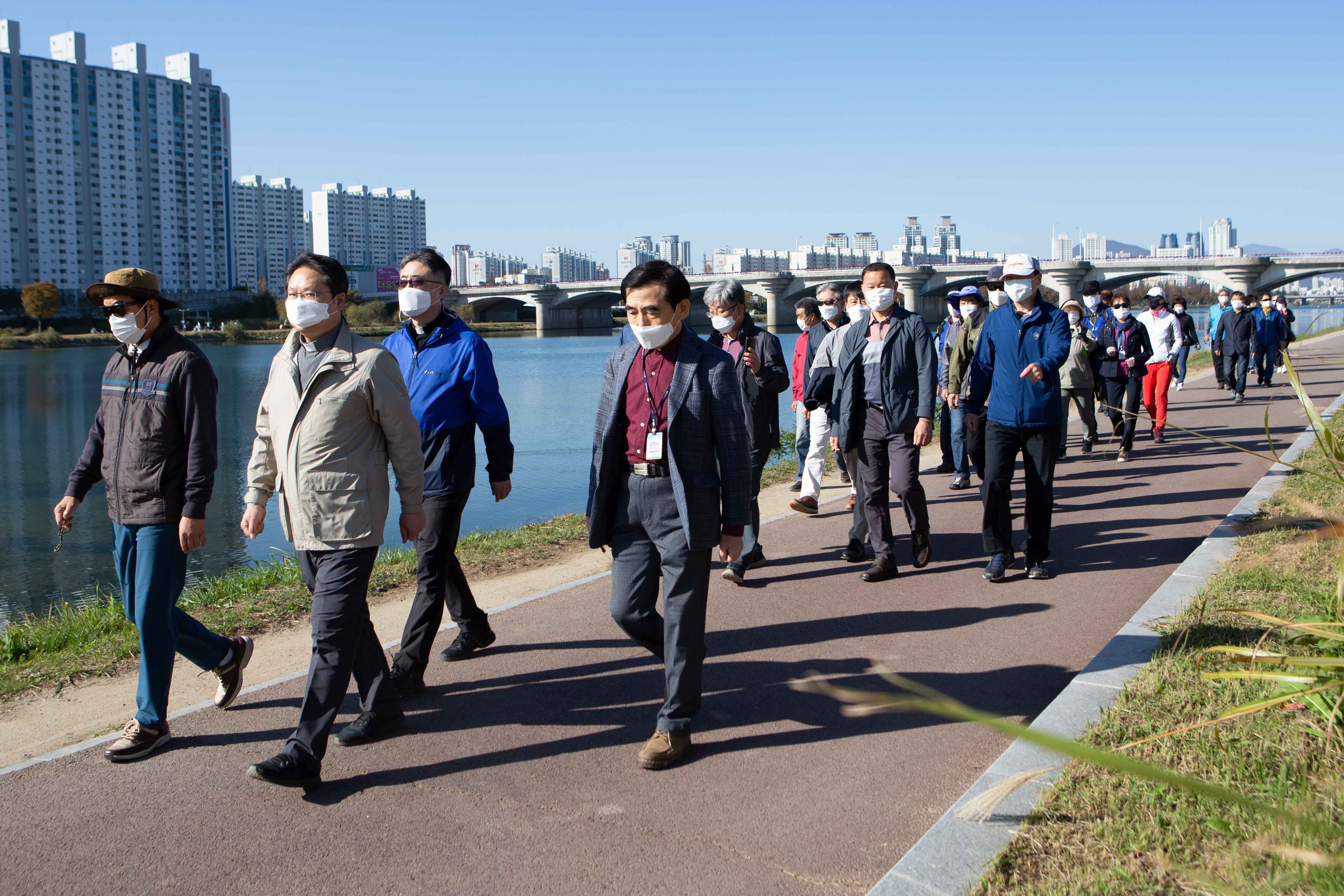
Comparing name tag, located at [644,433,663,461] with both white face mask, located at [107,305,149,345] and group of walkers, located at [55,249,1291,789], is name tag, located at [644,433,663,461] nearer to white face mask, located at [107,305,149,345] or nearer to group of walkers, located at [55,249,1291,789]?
group of walkers, located at [55,249,1291,789]

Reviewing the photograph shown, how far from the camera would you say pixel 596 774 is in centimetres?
367

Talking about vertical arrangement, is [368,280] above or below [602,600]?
above

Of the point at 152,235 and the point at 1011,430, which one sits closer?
the point at 1011,430

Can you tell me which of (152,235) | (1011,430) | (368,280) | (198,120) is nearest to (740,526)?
(1011,430)

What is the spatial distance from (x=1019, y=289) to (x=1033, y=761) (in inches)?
138

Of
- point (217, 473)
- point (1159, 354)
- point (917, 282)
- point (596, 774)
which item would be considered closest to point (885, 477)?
point (596, 774)

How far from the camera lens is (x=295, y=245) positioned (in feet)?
588

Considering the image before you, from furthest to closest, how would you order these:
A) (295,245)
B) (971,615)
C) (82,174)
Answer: (295,245) < (82,174) < (971,615)

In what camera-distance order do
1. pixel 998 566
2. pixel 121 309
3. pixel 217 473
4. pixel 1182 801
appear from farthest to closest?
pixel 217 473 → pixel 998 566 → pixel 121 309 → pixel 1182 801

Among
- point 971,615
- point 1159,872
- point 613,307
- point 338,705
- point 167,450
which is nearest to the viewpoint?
point 1159,872

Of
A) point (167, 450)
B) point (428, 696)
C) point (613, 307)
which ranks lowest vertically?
point (428, 696)

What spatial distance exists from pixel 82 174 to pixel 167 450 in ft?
478

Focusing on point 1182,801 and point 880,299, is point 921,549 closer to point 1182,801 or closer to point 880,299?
point 880,299

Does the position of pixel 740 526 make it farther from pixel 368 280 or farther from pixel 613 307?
pixel 368 280
